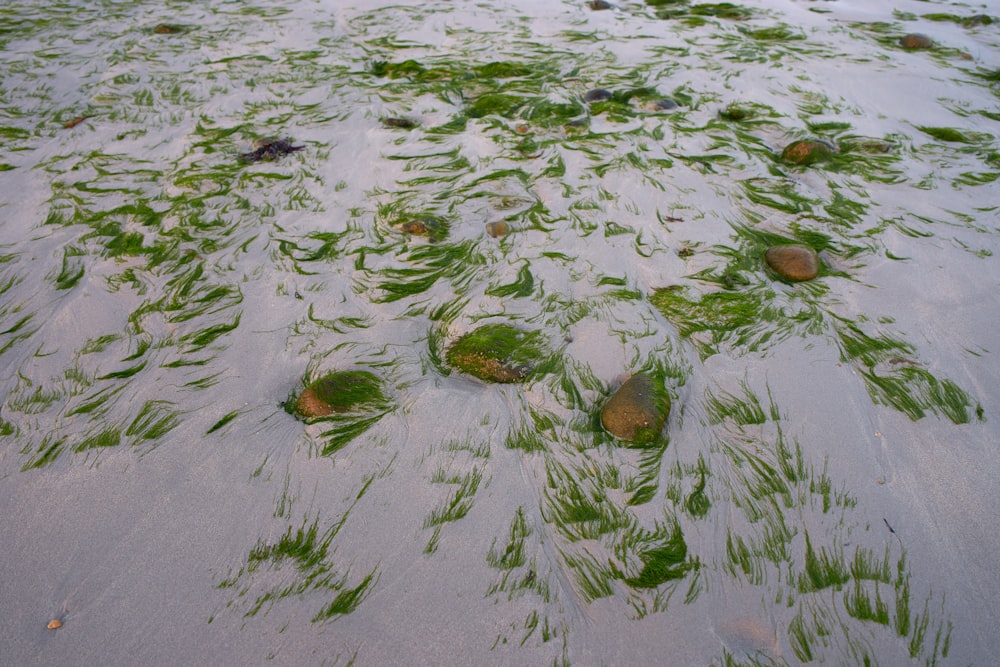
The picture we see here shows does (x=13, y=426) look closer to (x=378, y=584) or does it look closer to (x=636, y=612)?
(x=378, y=584)

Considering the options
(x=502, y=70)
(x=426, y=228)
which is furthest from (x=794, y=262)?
(x=502, y=70)

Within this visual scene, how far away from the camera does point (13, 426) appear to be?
1.94 meters

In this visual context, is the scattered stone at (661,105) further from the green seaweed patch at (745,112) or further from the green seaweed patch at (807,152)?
the green seaweed patch at (807,152)

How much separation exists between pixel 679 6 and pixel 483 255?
217 inches

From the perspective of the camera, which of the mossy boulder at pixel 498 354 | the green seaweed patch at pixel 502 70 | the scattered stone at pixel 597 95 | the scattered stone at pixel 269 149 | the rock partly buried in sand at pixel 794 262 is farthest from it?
the green seaweed patch at pixel 502 70

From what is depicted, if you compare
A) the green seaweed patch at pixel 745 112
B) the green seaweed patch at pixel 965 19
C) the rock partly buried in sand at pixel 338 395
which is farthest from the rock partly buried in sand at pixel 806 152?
the green seaweed patch at pixel 965 19

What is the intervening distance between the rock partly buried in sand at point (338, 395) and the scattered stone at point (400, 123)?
255cm

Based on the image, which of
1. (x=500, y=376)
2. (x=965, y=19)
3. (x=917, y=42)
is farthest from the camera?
(x=965, y=19)

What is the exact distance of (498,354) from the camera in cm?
223

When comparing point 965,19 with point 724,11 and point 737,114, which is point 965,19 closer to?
point 724,11

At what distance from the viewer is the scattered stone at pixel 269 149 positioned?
359 cm

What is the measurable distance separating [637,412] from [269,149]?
3178 millimetres

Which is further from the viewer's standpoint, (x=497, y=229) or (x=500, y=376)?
(x=497, y=229)

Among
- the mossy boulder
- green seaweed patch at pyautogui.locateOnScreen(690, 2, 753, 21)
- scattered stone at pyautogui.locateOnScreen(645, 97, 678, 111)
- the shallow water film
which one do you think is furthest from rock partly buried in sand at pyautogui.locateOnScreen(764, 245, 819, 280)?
green seaweed patch at pyautogui.locateOnScreen(690, 2, 753, 21)
